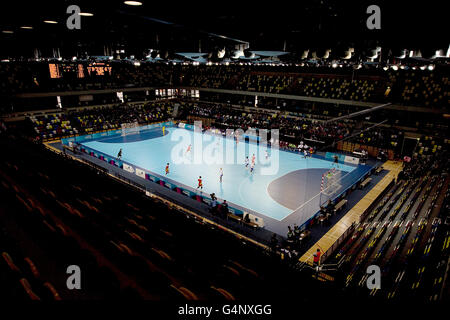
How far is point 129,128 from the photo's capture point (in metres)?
36.9

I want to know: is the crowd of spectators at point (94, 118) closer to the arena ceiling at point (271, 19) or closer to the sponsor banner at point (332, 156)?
the arena ceiling at point (271, 19)

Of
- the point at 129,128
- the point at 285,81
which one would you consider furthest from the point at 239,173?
the point at 285,81

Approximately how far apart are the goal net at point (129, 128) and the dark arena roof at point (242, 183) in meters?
0.89

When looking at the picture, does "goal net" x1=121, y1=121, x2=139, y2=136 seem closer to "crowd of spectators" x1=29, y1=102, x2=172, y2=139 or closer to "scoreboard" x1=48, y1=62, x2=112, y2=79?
"crowd of spectators" x1=29, y1=102, x2=172, y2=139

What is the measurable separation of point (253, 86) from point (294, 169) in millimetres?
22522

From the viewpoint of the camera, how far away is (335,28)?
27.7 ft

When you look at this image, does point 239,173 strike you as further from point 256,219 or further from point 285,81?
point 285,81

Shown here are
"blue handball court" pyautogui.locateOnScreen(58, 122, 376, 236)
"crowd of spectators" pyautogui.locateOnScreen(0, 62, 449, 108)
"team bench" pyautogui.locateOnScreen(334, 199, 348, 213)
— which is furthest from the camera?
"crowd of spectators" pyautogui.locateOnScreen(0, 62, 449, 108)

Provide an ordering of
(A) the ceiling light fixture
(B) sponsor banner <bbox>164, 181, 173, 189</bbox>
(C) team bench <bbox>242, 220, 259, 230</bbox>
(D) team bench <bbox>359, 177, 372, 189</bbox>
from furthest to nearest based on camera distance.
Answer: (D) team bench <bbox>359, 177, 372, 189</bbox>, (B) sponsor banner <bbox>164, 181, 173, 189</bbox>, (C) team bench <bbox>242, 220, 259, 230</bbox>, (A) the ceiling light fixture

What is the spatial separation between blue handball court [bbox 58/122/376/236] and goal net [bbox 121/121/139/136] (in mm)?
2263

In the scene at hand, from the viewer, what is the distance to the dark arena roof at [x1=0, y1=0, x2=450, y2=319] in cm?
574

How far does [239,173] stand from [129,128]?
21.0m

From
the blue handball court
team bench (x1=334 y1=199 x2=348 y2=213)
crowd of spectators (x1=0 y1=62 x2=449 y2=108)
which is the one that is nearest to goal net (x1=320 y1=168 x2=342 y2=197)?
the blue handball court
